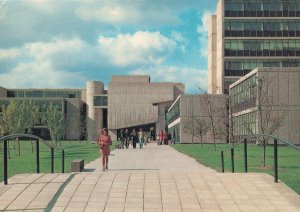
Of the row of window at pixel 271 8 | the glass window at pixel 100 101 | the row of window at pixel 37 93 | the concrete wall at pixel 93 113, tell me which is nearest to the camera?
the row of window at pixel 271 8

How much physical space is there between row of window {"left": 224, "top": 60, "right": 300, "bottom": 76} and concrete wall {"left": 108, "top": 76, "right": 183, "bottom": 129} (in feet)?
101

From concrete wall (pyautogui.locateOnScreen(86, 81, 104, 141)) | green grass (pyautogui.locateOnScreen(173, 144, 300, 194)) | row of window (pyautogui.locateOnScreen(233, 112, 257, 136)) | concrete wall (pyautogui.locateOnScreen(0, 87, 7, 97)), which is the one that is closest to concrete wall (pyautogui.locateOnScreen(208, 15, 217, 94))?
row of window (pyautogui.locateOnScreen(233, 112, 257, 136))

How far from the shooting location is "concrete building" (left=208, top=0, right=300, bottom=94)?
71.9 m

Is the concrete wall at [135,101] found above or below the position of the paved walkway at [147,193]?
above

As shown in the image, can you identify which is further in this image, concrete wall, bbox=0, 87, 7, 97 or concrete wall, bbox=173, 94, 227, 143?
concrete wall, bbox=0, 87, 7, 97

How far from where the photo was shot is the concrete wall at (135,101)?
10306 cm

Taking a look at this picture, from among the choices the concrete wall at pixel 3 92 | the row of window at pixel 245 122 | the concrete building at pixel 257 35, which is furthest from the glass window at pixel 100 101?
the row of window at pixel 245 122

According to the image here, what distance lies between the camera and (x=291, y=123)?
176 feet

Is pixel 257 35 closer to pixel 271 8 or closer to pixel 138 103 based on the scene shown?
pixel 271 8

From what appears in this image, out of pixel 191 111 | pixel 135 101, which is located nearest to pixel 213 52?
pixel 191 111

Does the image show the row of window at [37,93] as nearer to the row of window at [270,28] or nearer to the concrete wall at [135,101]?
the concrete wall at [135,101]

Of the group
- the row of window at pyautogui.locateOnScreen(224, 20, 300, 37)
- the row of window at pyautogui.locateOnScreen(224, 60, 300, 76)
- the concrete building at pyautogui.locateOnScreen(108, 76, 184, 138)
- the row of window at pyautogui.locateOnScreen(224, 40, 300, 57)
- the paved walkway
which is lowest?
the paved walkway

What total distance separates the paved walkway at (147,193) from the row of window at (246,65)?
62.0 meters

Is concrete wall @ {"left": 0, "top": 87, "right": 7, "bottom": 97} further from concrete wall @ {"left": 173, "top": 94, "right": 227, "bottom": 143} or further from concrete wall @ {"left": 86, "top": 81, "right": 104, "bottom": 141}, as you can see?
concrete wall @ {"left": 173, "top": 94, "right": 227, "bottom": 143}
